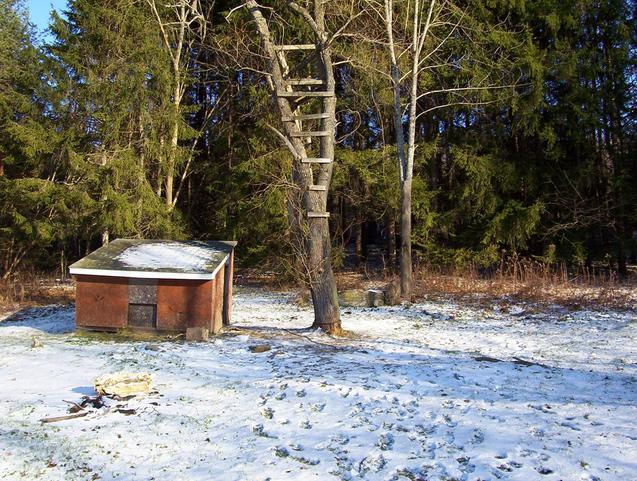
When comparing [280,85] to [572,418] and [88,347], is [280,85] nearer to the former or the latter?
[88,347]

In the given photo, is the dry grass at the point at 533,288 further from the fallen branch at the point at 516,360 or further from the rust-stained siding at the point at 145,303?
the rust-stained siding at the point at 145,303

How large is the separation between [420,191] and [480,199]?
203 centimetres

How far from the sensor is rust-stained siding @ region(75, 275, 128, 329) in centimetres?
911

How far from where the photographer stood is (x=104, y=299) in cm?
914

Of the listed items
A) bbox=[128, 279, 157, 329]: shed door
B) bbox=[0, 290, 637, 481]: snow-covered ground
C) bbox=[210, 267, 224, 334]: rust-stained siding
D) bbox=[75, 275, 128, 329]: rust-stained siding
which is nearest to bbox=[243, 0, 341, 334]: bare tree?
bbox=[0, 290, 637, 481]: snow-covered ground

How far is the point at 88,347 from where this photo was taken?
26.6 feet

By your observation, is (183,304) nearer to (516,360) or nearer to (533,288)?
(516,360)

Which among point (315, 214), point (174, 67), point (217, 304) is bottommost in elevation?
point (217, 304)

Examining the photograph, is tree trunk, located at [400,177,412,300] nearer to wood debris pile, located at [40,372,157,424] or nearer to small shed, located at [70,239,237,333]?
small shed, located at [70,239,237,333]

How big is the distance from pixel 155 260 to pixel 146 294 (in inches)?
25.4

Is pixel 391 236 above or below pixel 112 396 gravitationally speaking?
above

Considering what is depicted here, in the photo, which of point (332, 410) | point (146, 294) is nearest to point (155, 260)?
point (146, 294)

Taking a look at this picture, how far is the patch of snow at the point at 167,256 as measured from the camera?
9.12 meters

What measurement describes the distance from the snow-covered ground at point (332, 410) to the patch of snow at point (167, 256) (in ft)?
4.45
